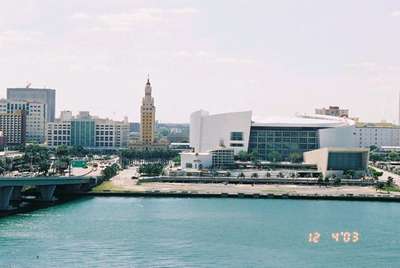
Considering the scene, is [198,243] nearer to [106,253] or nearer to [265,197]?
[106,253]

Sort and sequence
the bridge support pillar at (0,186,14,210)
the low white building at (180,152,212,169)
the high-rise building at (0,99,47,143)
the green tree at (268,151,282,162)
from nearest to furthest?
the bridge support pillar at (0,186,14,210) < the low white building at (180,152,212,169) < the green tree at (268,151,282,162) < the high-rise building at (0,99,47,143)

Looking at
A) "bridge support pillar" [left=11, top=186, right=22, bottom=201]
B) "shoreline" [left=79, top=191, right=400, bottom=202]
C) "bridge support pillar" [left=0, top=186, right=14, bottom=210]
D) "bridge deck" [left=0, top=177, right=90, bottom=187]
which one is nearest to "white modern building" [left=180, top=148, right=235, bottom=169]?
"bridge deck" [left=0, top=177, right=90, bottom=187]

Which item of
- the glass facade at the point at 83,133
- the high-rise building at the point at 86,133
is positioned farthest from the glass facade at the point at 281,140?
the glass facade at the point at 83,133

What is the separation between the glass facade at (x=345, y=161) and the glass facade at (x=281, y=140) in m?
11.3

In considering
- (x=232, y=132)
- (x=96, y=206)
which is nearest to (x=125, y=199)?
(x=96, y=206)

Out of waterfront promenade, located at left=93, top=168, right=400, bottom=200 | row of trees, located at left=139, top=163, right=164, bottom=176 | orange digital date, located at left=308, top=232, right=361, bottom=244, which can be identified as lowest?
orange digital date, located at left=308, top=232, right=361, bottom=244

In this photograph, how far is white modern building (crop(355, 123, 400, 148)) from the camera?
95.1 m

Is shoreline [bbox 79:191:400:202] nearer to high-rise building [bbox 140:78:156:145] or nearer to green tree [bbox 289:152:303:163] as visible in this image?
green tree [bbox 289:152:303:163]

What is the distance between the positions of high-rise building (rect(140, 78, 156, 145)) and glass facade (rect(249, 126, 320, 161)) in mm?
14194

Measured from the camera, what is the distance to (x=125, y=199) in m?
43.9

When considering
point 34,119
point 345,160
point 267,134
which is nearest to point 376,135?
point 267,134

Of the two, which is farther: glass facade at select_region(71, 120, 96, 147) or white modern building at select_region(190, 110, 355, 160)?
glass facade at select_region(71, 120, 96, 147)

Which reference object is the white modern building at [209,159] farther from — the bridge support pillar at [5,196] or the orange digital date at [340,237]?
the orange digital date at [340,237]

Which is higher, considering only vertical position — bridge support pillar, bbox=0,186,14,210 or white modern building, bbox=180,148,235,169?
white modern building, bbox=180,148,235,169
